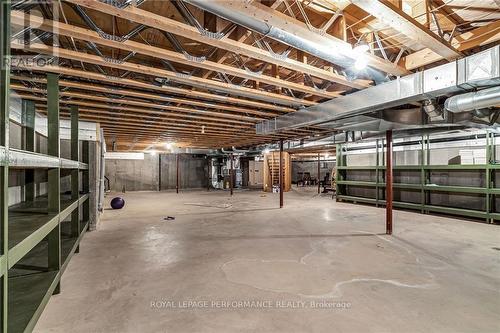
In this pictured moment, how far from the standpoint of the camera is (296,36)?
6.59 feet

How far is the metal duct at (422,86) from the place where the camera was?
6.88ft

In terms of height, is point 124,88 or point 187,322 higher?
point 124,88

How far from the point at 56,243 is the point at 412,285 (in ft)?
10.2

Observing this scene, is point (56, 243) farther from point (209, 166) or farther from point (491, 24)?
point (209, 166)

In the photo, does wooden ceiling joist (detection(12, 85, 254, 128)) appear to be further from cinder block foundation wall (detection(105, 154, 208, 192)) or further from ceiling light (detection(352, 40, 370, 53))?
cinder block foundation wall (detection(105, 154, 208, 192))

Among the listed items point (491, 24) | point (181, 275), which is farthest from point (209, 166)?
point (491, 24)

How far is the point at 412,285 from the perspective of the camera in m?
2.27

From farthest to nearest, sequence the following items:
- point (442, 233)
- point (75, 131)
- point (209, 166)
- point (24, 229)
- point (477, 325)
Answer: point (209, 166) < point (442, 233) < point (75, 131) < point (477, 325) < point (24, 229)

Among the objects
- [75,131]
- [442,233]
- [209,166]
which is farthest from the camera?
[209,166]

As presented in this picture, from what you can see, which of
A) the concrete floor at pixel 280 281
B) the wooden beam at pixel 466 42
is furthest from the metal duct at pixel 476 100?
the concrete floor at pixel 280 281

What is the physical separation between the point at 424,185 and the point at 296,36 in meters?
5.60

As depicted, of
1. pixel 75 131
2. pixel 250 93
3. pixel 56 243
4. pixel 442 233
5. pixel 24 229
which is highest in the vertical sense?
pixel 250 93

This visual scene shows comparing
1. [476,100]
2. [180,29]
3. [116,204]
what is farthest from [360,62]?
[116,204]

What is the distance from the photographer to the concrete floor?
68.2 inches
